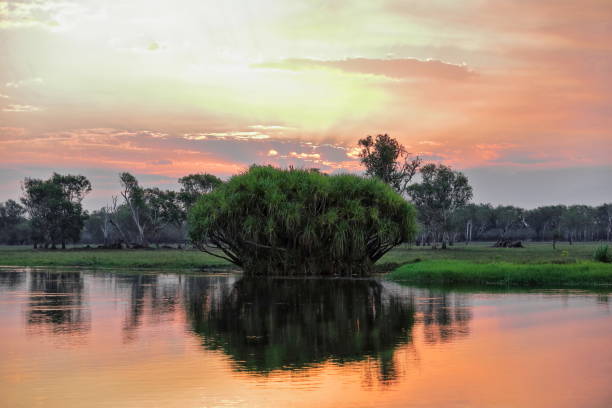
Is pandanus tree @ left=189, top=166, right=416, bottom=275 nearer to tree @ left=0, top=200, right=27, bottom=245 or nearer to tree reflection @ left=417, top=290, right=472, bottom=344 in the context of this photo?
tree reflection @ left=417, top=290, right=472, bottom=344

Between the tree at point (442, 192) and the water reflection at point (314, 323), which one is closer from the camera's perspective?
the water reflection at point (314, 323)

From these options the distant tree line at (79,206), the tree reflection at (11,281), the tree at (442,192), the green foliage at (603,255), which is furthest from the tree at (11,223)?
the green foliage at (603,255)

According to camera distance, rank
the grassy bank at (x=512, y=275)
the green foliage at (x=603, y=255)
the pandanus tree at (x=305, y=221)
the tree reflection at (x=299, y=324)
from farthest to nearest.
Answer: the pandanus tree at (x=305, y=221) → the green foliage at (x=603, y=255) → the grassy bank at (x=512, y=275) → the tree reflection at (x=299, y=324)

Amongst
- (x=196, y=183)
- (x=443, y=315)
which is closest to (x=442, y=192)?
(x=196, y=183)

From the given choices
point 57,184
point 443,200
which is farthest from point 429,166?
point 57,184

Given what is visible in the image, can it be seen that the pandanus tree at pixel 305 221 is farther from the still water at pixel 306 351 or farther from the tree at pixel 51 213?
the tree at pixel 51 213

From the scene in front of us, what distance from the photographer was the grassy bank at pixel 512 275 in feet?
135

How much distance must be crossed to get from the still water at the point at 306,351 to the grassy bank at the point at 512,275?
8146mm

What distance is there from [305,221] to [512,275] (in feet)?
52.2

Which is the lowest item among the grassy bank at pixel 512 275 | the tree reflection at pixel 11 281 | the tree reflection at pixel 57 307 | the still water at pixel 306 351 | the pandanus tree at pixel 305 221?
the tree reflection at pixel 11 281

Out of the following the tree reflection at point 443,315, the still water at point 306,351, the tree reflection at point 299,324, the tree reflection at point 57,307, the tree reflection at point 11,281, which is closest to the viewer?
the still water at point 306,351

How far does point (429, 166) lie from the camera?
137m

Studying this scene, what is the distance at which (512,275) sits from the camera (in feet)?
140

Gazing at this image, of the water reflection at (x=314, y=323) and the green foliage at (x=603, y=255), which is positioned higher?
the green foliage at (x=603, y=255)
